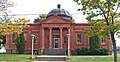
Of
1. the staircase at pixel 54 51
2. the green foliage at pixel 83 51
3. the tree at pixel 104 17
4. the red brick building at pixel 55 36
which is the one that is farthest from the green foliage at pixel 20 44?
the tree at pixel 104 17

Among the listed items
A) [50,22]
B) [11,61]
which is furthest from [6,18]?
[50,22]

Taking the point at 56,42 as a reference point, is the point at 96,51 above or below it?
below

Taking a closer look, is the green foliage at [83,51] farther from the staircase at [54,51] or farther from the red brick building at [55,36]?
the staircase at [54,51]

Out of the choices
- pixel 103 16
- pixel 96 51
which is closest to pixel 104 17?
pixel 103 16

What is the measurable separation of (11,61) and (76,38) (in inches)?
907

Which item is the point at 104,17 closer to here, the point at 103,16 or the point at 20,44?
the point at 103,16

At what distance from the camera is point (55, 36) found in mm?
56031

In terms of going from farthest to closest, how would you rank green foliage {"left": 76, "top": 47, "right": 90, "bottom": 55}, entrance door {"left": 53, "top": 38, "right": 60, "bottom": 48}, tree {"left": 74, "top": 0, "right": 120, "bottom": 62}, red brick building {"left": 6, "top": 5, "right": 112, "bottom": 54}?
entrance door {"left": 53, "top": 38, "right": 60, "bottom": 48}, red brick building {"left": 6, "top": 5, "right": 112, "bottom": 54}, green foliage {"left": 76, "top": 47, "right": 90, "bottom": 55}, tree {"left": 74, "top": 0, "right": 120, "bottom": 62}

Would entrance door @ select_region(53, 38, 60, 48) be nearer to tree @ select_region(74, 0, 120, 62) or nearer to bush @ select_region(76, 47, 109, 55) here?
bush @ select_region(76, 47, 109, 55)

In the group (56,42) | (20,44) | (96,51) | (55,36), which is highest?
(55,36)

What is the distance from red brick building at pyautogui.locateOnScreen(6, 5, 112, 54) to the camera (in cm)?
5416

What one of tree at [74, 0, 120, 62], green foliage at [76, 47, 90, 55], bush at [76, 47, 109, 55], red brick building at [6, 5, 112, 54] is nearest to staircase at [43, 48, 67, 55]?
red brick building at [6, 5, 112, 54]

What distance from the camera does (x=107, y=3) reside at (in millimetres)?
22891

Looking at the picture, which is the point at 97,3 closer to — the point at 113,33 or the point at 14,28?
the point at 113,33
